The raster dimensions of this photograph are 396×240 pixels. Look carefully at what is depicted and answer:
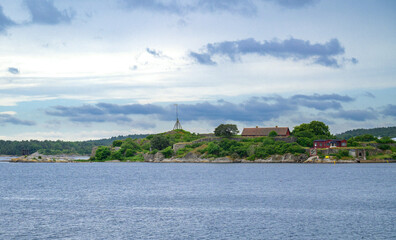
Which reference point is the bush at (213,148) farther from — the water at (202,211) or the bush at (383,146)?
the water at (202,211)

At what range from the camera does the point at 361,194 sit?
54.0 m

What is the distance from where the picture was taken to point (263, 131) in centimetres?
14988

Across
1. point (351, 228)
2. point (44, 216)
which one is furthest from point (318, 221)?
point (44, 216)

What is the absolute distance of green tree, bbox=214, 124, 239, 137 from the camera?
144 meters

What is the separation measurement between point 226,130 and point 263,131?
44.6ft

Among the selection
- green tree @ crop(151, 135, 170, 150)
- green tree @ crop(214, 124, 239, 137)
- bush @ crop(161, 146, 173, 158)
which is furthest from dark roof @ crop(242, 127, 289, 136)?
green tree @ crop(151, 135, 170, 150)

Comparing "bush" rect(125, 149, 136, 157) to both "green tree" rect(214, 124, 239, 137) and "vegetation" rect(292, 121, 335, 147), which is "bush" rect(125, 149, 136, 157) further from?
"vegetation" rect(292, 121, 335, 147)

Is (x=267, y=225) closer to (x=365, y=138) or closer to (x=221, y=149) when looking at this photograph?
(x=221, y=149)

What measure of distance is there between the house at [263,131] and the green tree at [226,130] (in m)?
7.25

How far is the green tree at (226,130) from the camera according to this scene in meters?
144

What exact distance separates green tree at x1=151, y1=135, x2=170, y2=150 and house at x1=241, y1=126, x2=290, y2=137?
25.3 metres

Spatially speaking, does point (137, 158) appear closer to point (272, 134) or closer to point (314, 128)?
point (272, 134)

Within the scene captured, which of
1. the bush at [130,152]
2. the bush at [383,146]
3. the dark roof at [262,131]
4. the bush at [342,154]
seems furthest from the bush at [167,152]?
the bush at [383,146]

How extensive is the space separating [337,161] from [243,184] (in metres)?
65.8
